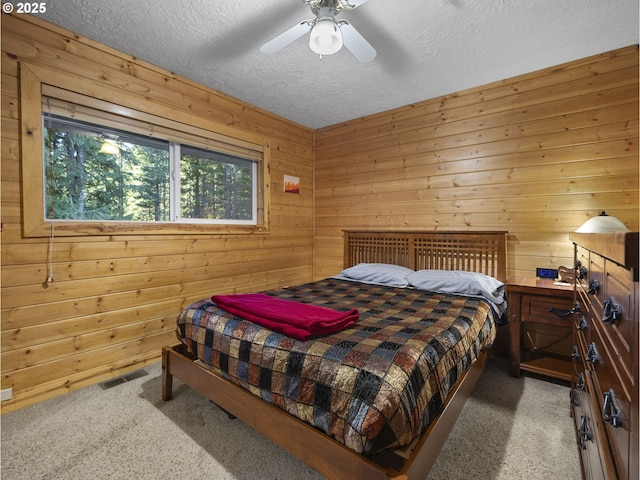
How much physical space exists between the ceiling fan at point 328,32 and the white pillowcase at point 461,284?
1.83 m

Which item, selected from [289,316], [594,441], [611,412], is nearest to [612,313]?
[611,412]

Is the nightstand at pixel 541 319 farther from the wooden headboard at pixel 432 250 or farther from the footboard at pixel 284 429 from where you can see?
the footboard at pixel 284 429

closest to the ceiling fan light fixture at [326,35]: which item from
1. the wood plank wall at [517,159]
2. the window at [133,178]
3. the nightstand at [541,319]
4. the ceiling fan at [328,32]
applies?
the ceiling fan at [328,32]

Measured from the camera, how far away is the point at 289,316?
5.20 ft

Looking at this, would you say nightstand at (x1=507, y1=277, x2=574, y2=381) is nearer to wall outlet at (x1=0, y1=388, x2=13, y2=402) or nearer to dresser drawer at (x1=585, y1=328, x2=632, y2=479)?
dresser drawer at (x1=585, y1=328, x2=632, y2=479)

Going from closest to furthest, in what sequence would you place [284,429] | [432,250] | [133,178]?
[284,429]
[133,178]
[432,250]

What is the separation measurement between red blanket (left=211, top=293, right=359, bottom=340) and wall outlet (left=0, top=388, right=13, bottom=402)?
1443 mm

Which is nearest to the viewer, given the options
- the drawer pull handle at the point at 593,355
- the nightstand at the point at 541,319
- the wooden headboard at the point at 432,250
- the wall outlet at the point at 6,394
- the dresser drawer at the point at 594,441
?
the dresser drawer at the point at 594,441

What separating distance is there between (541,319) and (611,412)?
6.09 ft

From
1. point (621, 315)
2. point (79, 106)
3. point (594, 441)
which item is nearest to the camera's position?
point (621, 315)

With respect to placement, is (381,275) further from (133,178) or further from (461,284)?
(133,178)

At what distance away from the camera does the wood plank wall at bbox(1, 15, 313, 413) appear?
6.52 ft

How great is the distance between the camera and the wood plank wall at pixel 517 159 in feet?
8.00

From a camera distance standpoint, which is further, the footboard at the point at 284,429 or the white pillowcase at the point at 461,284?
the white pillowcase at the point at 461,284
